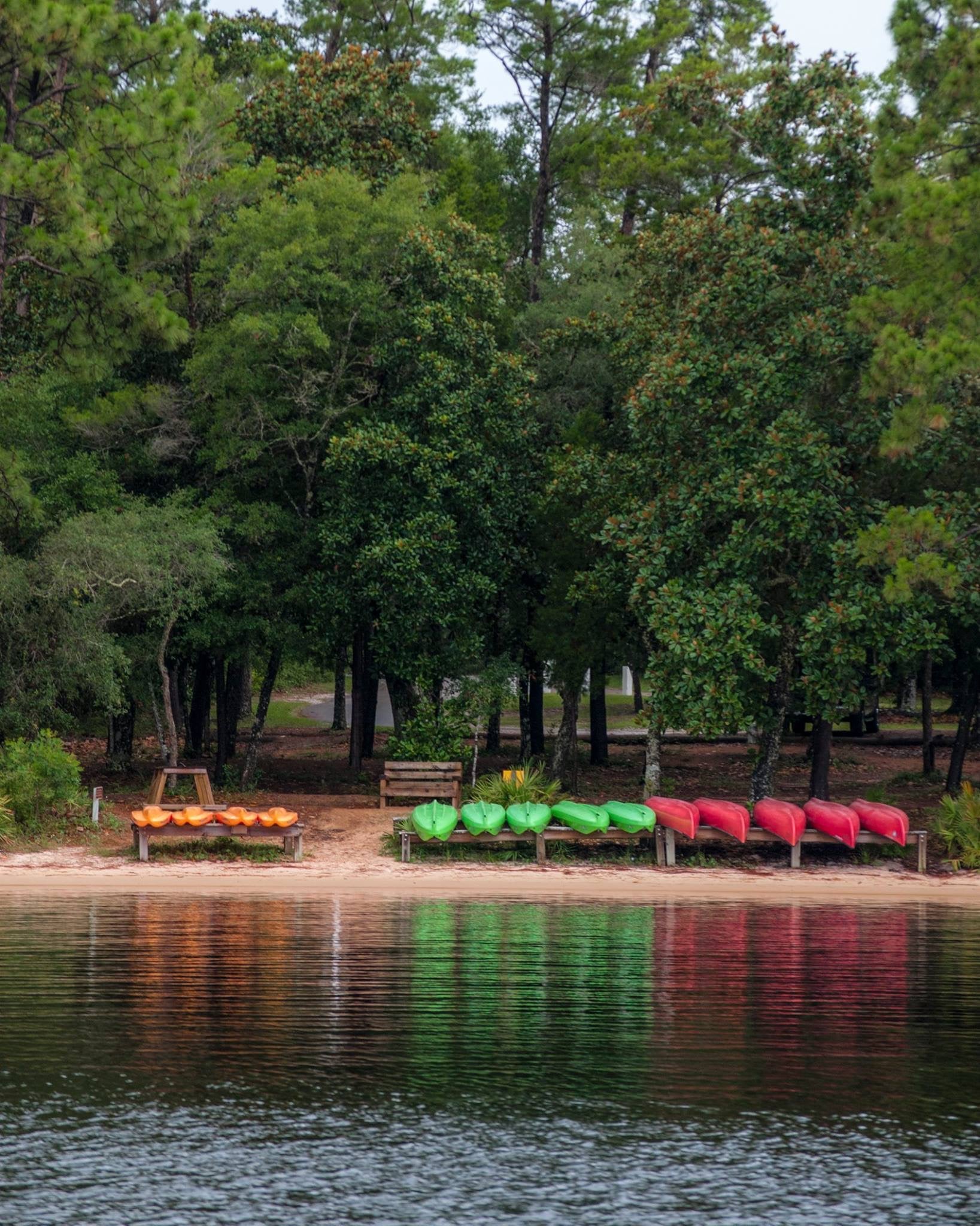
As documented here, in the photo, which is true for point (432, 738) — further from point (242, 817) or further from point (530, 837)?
point (242, 817)

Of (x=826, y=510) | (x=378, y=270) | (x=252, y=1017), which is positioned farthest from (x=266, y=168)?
(x=252, y=1017)

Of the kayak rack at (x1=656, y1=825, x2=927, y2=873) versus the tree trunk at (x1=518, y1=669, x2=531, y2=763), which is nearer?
the kayak rack at (x1=656, y1=825, x2=927, y2=873)

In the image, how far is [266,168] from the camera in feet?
96.5

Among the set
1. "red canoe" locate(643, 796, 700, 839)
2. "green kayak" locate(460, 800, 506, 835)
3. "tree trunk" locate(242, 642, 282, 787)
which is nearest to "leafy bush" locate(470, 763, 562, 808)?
"green kayak" locate(460, 800, 506, 835)

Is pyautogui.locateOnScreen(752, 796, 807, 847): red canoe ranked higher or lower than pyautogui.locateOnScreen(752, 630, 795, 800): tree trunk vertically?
lower

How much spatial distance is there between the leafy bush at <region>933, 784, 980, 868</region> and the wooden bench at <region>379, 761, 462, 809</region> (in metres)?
7.92

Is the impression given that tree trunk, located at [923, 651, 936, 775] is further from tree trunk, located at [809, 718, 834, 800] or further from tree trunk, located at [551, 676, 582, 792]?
tree trunk, located at [551, 676, 582, 792]

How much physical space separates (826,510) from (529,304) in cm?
1328

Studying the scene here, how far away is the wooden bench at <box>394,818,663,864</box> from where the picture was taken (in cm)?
2205

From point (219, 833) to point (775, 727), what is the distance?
9.76 meters

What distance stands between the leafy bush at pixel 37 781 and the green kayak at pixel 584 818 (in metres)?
7.64

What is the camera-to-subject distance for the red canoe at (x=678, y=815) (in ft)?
72.0

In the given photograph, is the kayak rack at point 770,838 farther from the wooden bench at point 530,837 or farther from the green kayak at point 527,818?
the green kayak at point 527,818

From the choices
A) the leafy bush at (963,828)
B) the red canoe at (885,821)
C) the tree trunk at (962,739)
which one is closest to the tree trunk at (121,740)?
the red canoe at (885,821)
